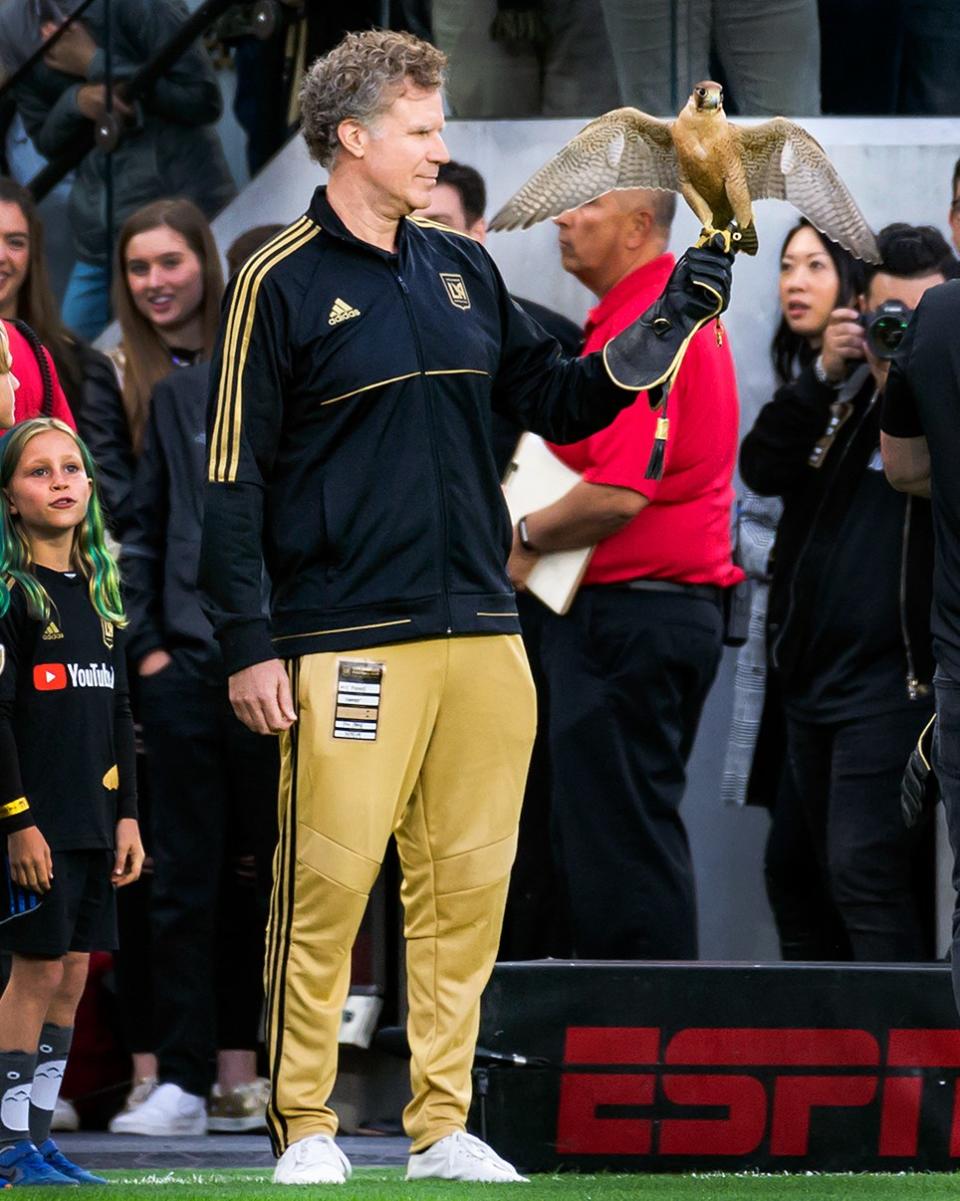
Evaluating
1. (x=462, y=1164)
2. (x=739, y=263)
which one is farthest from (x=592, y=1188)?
(x=739, y=263)

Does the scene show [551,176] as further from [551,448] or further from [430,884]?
[430,884]

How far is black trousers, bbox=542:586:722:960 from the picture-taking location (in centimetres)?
540

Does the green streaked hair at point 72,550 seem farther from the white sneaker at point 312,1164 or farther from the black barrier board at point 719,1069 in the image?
the white sneaker at point 312,1164

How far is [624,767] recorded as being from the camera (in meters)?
5.42

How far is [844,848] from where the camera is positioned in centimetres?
541

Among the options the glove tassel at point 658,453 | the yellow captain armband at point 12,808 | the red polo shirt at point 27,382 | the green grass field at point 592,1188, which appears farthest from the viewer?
the red polo shirt at point 27,382

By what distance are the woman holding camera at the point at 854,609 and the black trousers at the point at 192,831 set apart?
1336mm

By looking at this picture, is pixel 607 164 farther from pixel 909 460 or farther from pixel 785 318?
pixel 785 318

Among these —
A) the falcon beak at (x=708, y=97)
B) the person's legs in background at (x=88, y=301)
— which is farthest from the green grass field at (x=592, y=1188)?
the person's legs in background at (x=88, y=301)

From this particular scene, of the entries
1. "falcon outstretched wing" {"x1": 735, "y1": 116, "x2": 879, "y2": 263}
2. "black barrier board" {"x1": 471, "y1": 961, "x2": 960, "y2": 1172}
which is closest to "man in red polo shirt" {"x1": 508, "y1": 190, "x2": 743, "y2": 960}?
"falcon outstretched wing" {"x1": 735, "y1": 116, "x2": 879, "y2": 263}

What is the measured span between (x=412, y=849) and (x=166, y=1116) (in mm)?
1719

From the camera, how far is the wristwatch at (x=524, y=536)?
552 centimetres

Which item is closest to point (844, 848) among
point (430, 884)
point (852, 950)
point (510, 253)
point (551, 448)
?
point (852, 950)

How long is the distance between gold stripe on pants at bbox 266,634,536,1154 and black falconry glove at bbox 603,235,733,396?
Answer: 1.79ft
